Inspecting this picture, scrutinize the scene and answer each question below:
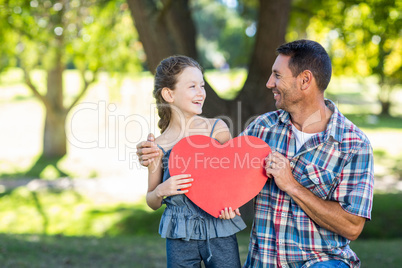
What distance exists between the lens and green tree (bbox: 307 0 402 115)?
24.4ft

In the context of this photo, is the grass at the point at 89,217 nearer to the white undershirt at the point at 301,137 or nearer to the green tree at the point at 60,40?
the green tree at the point at 60,40

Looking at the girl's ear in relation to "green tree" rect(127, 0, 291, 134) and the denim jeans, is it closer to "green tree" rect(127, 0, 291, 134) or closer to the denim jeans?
the denim jeans

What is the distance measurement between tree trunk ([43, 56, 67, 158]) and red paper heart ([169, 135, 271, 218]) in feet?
45.9

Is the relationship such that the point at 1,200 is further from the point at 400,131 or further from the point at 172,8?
the point at 400,131

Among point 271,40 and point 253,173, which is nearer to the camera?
point 253,173

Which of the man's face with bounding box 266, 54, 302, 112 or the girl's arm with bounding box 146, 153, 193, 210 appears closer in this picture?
the girl's arm with bounding box 146, 153, 193, 210

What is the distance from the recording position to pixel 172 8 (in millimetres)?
6637

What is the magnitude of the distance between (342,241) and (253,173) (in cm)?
64

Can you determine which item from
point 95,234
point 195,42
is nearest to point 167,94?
point 195,42

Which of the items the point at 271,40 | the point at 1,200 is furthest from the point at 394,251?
the point at 1,200

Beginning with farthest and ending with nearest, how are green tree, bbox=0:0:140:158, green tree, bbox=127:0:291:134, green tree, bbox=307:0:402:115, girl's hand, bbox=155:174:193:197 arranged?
green tree, bbox=0:0:140:158
green tree, bbox=307:0:402:115
green tree, bbox=127:0:291:134
girl's hand, bbox=155:174:193:197

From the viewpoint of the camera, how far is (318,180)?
101 inches

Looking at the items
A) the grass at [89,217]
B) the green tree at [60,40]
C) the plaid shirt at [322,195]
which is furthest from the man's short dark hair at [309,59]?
the green tree at [60,40]

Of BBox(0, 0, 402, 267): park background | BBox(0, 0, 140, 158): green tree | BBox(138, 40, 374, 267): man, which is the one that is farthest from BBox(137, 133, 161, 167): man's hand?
BBox(0, 0, 140, 158): green tree
